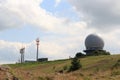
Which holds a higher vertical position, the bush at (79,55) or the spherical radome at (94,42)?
the spherical radome at (94,42)

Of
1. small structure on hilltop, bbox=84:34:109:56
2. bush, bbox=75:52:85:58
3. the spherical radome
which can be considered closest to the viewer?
bush, bbox=75:52:85:58

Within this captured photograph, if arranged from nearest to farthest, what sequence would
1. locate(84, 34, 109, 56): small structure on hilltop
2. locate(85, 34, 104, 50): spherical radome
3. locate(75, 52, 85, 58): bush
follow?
locate(75, 52, 85, 58): bush < locate(84, 34, 109, 56): small structure on hilltop < locate(85, 34, 104, 50): spherical radome

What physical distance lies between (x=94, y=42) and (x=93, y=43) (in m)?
0.50

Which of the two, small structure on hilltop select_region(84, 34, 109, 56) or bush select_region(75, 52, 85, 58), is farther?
small structure on hilltop select_region(84, 34, 109, 56)

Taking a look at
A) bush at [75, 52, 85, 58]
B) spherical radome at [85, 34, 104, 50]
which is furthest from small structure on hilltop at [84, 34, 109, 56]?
bush at [75, 52, 85, 58]

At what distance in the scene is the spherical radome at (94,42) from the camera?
135250mm

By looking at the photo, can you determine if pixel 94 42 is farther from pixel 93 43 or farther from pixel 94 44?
pixel 94 44

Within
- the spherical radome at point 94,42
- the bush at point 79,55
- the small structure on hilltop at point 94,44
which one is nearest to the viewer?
the bush at point 79,55

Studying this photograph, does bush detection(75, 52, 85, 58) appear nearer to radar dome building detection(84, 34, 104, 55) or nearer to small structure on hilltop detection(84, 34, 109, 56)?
small structure on hilltop detection(84, 34, 109, 56)

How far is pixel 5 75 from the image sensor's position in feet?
77.2

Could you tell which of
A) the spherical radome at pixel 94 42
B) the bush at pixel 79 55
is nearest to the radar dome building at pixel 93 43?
the spherical radome at pixel 94 42

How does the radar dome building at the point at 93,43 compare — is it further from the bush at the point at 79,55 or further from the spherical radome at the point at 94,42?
the bush at the point at 79,55

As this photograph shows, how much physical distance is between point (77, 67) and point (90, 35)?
180 feet

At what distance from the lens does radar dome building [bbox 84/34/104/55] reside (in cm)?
13525
